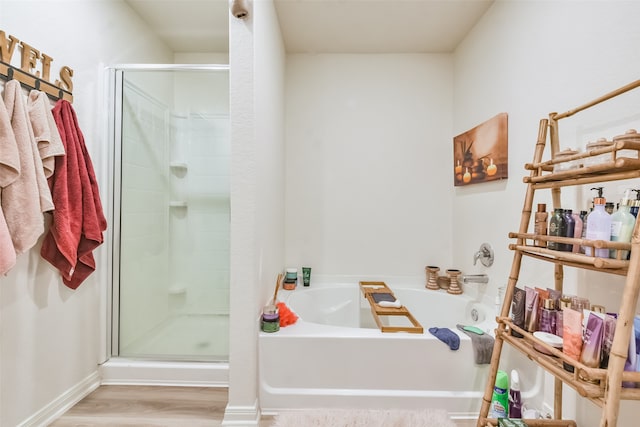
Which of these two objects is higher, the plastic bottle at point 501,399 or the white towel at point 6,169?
the white towel at point 6,169

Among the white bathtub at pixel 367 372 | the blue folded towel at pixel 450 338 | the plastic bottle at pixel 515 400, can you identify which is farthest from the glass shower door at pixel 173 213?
the plastic bottle at pixel 515 400

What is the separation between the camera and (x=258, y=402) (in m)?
1.39

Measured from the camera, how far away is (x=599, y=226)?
839mm

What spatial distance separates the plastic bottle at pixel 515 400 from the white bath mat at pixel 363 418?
0.27m

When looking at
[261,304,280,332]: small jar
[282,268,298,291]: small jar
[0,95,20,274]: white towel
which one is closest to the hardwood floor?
[261,304,280,332]: small jar

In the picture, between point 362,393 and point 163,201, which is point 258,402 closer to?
point 362,393

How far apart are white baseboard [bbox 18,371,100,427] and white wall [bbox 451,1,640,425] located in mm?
2314

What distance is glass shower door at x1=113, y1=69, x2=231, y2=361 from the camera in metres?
1.77

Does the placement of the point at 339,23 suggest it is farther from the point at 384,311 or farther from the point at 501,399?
the point at 501,399

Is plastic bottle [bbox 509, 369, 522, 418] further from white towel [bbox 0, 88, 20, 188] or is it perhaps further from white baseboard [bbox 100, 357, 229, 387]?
white towel [bbox 0, 88, 20, 188]

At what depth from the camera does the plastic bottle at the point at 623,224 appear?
2.60 feet

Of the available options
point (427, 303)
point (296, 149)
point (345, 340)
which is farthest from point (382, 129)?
point (345, 340)

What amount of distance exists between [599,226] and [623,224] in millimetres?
49

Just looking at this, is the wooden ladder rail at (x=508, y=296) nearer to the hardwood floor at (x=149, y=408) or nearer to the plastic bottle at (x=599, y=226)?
the plastic bottle at (x=599, y=226)
